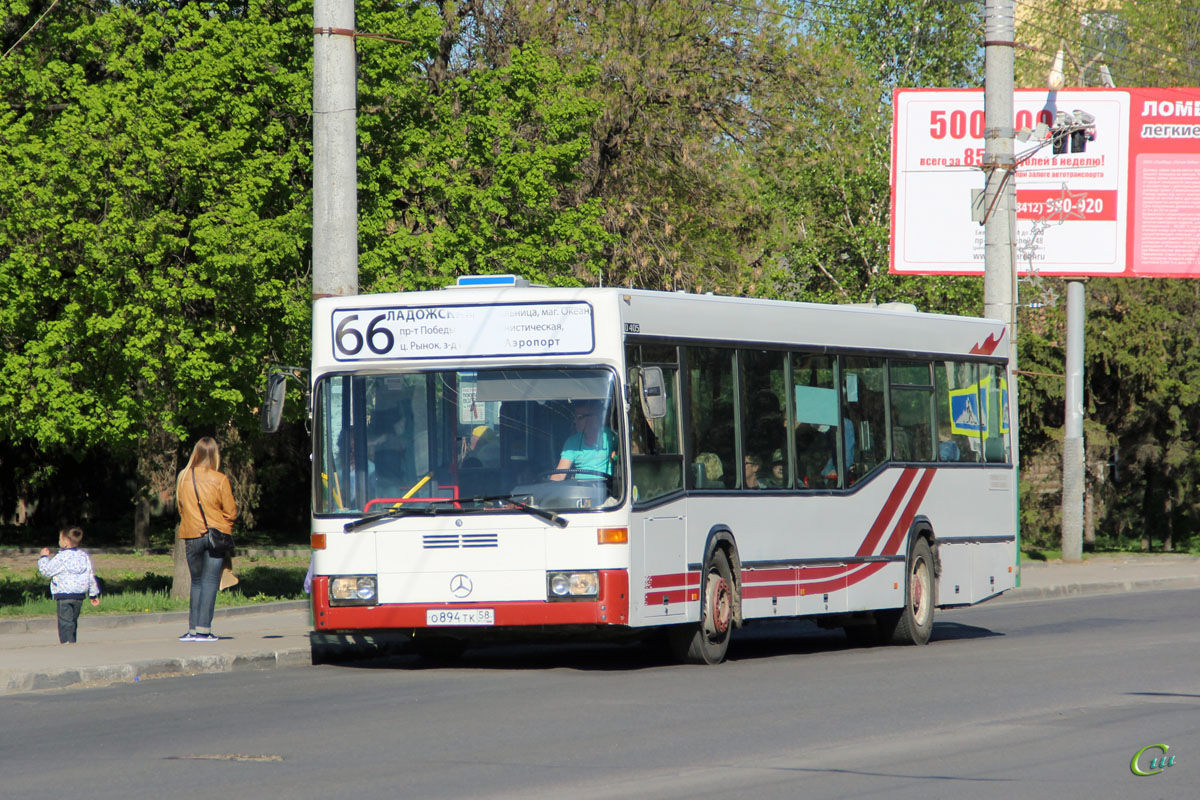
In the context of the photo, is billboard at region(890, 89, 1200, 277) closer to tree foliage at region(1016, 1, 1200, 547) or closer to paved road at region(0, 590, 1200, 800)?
tree foliage at region(1016, 1, 1200, 547)

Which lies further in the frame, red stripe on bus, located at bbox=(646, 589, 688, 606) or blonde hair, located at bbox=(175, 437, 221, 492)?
blonde hair, located at bbox=(175, 437, 221, 492)

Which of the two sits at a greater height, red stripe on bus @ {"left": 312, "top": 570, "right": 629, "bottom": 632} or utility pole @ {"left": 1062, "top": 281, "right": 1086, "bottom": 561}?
utility pole @ {"left": 1062, "top": 281, "right": 1086, "bottom": 561}

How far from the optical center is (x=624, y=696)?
1166 centimetres

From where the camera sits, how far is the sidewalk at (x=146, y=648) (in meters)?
13.0

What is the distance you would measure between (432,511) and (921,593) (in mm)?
6086

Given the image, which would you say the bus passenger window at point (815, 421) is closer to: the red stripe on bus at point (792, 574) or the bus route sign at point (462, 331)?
the red stripe on bus at point (792, 574)

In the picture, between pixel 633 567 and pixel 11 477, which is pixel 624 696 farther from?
pixel 11 477

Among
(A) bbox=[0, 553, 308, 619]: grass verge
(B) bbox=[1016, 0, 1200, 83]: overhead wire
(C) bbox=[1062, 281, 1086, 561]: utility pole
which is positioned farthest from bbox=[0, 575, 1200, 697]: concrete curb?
(B) bbox=[1016, 0, 1200, 83]: overhead wire

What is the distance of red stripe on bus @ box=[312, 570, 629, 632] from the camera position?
12.9 m

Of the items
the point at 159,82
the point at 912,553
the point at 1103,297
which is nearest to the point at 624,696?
the point at 912,553

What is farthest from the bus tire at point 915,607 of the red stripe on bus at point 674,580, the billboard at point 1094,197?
the billboard at point 1094,197

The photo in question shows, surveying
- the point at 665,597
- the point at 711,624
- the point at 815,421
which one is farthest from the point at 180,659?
the point at 815,421

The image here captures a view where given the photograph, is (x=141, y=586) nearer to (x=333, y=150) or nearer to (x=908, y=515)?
(x=333, y=150)

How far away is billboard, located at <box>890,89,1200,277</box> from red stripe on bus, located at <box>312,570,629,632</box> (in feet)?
70.2
